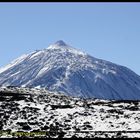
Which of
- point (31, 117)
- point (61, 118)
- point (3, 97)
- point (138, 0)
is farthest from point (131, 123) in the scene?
point (138, 0)

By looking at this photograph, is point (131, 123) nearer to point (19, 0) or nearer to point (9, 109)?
point (9, 109)

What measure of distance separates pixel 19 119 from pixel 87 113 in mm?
17030

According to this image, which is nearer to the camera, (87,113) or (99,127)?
(99,127)

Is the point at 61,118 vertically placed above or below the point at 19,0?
below

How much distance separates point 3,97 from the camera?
105 m

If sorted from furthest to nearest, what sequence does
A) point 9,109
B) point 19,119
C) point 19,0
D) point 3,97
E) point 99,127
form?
point 3,97 < point 9,109 < point 19,119 < point 99,127 < point 19,0

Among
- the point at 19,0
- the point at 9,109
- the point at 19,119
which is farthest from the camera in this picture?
the point at 9,109

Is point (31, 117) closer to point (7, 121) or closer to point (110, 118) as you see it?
point (7, 121)

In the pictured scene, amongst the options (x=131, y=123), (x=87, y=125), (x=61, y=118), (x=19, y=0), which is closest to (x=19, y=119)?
(x=61, y=118)

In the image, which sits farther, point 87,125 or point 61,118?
point 61,118

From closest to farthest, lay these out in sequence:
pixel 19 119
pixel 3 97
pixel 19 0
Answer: pixel 19 0
pixel 19 119
pixel 3 97

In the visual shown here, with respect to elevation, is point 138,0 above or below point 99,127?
above

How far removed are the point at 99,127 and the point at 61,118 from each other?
11567mm

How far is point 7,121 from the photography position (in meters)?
76.2
